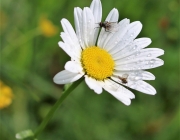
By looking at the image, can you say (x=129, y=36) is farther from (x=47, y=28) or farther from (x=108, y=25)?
(x=47, y=28)

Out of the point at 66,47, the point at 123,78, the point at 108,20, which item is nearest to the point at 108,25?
the point at 108,20

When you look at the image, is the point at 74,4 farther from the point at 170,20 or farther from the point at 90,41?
the point at 90,41

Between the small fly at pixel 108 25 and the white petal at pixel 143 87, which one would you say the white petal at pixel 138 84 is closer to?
the white petal at pixel 143 87

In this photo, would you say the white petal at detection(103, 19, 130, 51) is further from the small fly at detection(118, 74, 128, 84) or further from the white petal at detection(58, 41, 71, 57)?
the white petal at detection(58, 41, 71, 57)

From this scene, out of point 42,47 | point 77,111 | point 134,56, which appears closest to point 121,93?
point 134,56

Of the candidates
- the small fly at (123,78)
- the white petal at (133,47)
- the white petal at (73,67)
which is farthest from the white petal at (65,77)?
the white petal at (133,47)

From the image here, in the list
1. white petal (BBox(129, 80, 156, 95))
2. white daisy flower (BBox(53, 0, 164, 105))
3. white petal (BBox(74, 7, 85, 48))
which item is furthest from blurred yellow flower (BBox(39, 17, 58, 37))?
white petal (BBox(129, 80, 156, 95))

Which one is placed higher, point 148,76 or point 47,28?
point 47,28
